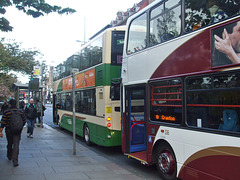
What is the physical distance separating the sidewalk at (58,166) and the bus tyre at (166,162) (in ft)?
2.55

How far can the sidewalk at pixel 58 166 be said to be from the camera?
19.7ft

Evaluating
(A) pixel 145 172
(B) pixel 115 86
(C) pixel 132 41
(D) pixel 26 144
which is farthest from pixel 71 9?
(D) pixel 26 144

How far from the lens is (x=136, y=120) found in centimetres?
775

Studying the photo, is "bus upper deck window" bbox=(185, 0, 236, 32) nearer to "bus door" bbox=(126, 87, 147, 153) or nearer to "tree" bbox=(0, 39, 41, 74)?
"bus door" bbox=(126, 87, 147, 153)

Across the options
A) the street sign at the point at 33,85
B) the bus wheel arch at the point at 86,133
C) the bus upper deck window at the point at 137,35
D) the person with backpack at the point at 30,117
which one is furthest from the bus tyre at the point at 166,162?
the street sign at the point at 33,85

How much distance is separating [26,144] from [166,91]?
283 inches

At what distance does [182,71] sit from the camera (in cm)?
511

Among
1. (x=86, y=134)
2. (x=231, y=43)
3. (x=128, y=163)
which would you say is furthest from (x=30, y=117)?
(x=231, y=43)

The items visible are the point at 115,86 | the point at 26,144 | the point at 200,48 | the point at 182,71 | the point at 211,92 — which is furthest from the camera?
the point at 26,144

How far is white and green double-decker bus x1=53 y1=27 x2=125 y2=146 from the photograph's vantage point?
8516mm

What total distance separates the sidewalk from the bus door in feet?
2.90

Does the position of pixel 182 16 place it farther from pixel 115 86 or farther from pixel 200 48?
pixel 115 86

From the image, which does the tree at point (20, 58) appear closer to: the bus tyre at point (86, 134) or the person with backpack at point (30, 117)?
the person with backpack at point (30, 117)

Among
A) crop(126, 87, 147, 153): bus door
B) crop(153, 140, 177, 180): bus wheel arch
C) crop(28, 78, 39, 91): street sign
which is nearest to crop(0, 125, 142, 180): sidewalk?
crop(153, 140, 177, 180): bus wheel arch
